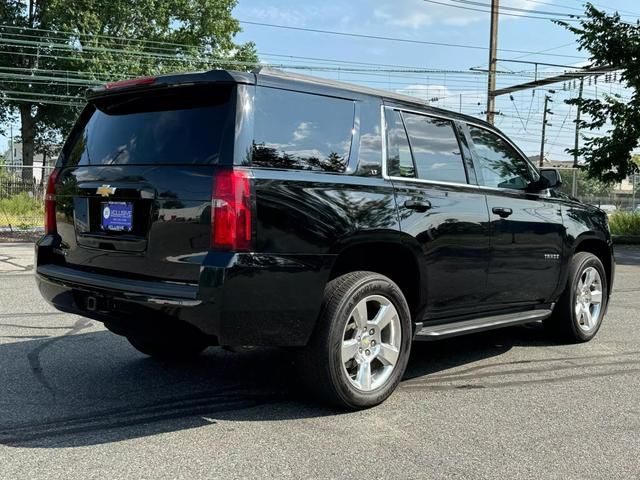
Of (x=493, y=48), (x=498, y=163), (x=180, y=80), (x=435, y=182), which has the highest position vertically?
(x=493, y=48)

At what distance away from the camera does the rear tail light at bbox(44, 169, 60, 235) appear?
4.52 metres

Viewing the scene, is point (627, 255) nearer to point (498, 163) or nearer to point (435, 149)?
point (498, 163)

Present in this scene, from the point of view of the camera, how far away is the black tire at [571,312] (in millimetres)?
5941

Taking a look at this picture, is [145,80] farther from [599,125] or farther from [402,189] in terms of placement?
[599,125]

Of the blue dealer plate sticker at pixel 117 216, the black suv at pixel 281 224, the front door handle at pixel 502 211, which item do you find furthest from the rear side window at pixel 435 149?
the blue dealer plate sticker at pixel 117 216

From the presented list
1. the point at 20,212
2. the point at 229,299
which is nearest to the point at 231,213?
the point at 229,299

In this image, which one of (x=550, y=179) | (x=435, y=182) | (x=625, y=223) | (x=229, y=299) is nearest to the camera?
(x=229, y=299)

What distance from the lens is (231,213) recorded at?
3.52 m

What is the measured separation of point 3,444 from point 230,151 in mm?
1967

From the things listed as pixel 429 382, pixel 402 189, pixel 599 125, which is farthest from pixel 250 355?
pixel 599 125

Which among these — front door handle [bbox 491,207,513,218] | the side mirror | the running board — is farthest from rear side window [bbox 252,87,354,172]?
the side mirror

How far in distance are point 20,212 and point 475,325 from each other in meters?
21.3

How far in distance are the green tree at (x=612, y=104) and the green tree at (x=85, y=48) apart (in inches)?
682

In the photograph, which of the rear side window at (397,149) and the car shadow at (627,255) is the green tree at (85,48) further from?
the rear side window at (397,149)
